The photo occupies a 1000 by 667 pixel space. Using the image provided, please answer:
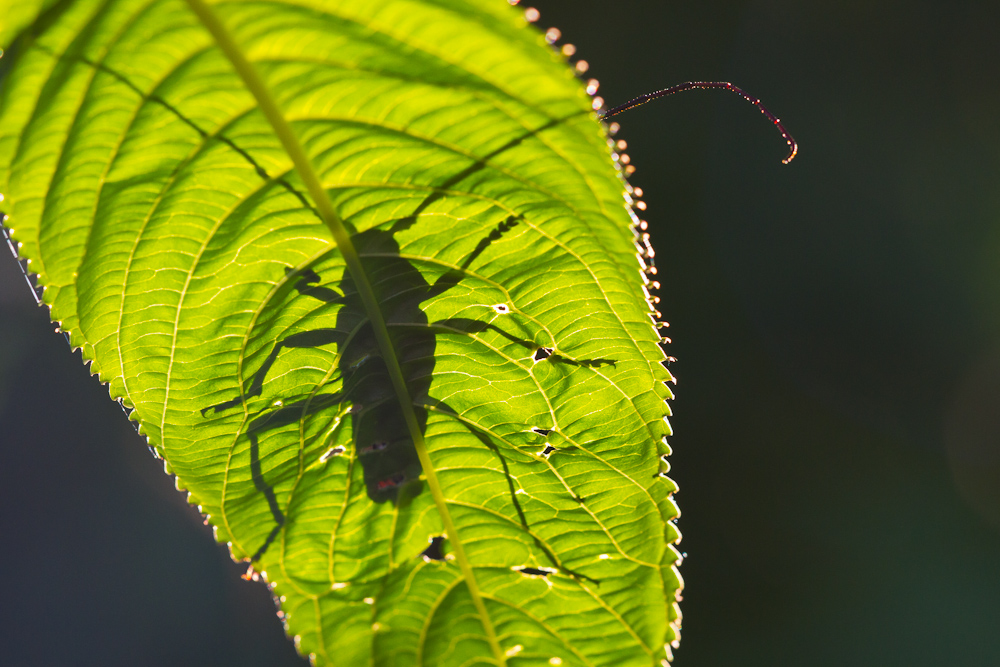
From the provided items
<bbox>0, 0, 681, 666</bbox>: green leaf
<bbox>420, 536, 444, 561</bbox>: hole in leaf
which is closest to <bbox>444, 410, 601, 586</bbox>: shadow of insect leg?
<bbox>0, 0, 681, 666</bbox>: green leaf

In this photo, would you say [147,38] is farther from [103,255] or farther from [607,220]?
[607,220]

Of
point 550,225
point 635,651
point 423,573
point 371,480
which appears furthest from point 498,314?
point 635,651

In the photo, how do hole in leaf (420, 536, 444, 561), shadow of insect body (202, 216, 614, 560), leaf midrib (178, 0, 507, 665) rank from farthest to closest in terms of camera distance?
hole in leaf (420, 536, 444, 561) → shadow of insect body (202, 216, 614, 560) → leaf midrib (178, 0, 507, 665)

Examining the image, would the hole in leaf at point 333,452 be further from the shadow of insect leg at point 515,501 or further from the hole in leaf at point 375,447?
the shadow of insect leg at point 515,501

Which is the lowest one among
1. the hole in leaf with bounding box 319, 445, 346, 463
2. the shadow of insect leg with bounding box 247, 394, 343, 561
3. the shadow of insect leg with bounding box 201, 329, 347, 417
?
the hole in leaf with bounding box 319, 445, 346, 463

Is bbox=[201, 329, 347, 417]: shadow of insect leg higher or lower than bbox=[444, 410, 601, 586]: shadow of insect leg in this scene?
higher

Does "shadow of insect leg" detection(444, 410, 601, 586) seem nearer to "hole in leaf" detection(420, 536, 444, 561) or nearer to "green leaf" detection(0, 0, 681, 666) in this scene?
"green leaf" detection(0, 0, 681, 666)

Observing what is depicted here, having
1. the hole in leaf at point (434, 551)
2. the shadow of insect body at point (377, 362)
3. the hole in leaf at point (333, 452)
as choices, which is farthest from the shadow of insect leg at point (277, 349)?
the hole in leaf at point (434, 551)

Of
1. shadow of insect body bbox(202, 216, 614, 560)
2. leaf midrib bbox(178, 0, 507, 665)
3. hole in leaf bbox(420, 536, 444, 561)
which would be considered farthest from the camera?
hole in leaf bbox(420, 536, 444, 561)
